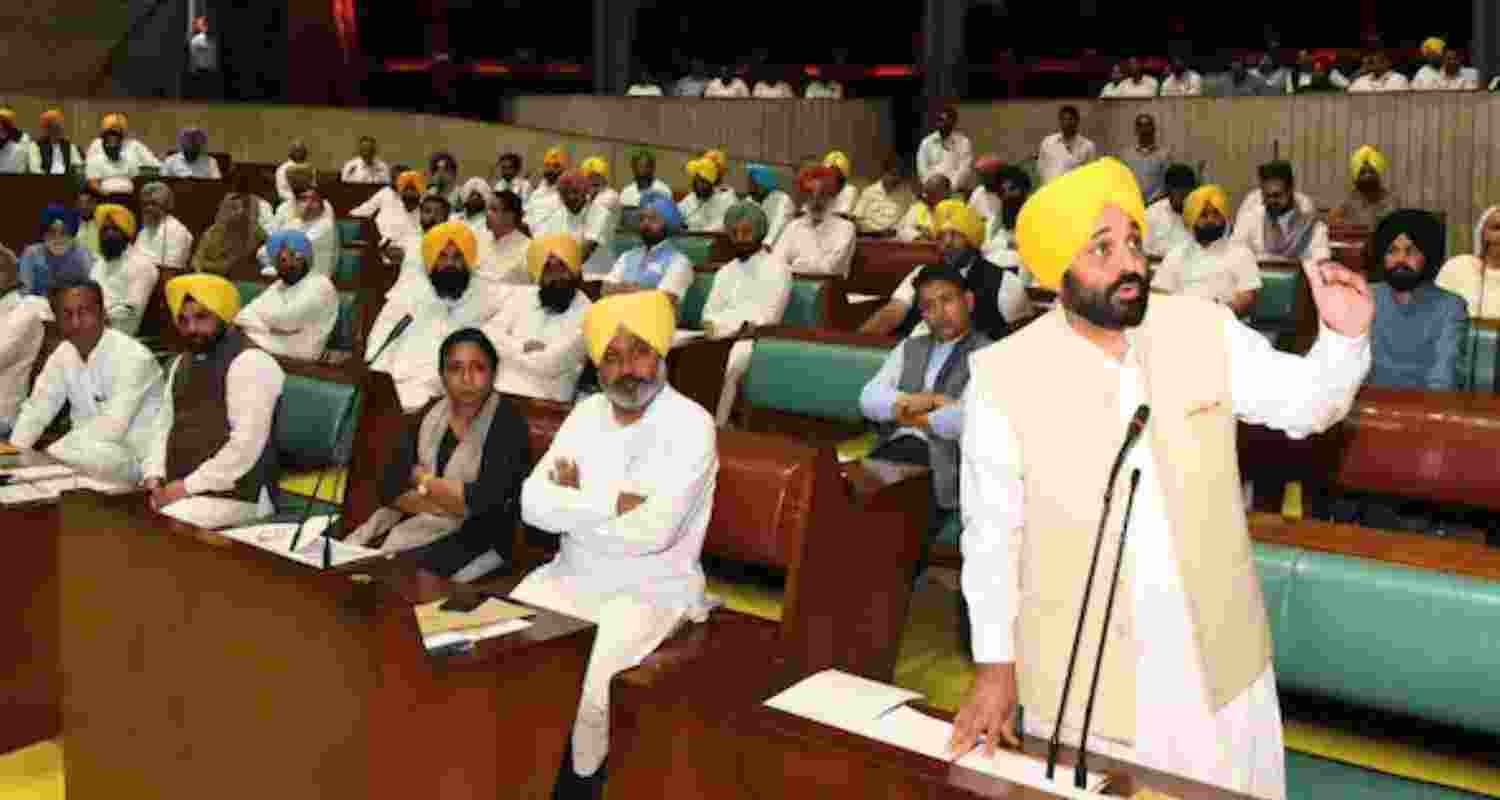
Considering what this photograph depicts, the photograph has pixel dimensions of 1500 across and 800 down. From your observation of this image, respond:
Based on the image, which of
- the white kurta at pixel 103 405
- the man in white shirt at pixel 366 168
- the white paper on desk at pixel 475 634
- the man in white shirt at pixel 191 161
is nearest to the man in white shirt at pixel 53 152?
the man in white shirt at pixel 191 161

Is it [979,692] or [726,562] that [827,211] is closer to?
[726,562]

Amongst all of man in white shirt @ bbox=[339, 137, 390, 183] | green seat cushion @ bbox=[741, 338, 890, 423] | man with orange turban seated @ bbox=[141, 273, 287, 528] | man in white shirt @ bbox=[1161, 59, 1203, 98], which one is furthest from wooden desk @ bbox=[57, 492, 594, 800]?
man in white shirt @ bbox=[1161, 59, 1203, 98]

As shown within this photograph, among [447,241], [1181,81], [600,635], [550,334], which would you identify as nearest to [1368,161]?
[1181,81]

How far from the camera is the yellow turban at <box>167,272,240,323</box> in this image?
493 cm

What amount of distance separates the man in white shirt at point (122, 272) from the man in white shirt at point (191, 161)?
425 centimetres

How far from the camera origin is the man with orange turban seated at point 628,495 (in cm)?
371

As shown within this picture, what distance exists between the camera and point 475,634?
2977mm

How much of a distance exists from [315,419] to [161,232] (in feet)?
19.2

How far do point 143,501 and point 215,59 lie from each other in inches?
661

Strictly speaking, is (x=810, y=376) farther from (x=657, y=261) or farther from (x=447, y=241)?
(x=657, y=261)

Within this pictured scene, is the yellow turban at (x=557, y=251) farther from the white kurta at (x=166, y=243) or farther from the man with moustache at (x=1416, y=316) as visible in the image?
the white kurta at (x=166, y=243)

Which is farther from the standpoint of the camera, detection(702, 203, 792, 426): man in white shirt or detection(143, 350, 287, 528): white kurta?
detection(702, 203, 792, 426): man in white shirt

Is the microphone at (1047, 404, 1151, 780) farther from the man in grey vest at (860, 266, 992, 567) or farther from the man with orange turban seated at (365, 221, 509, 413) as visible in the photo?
the man with orange turban seated at (365, 221, 509, 413)

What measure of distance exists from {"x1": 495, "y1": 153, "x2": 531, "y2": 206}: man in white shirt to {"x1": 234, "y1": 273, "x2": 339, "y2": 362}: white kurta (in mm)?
4479
